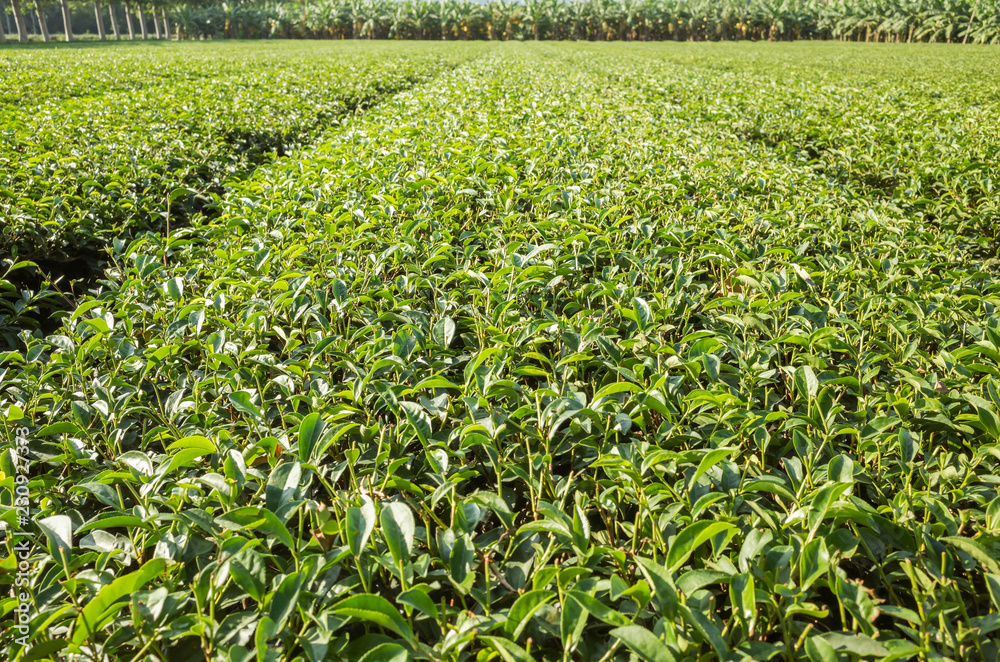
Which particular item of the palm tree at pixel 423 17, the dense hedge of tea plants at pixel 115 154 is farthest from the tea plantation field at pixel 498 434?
the palm tree at pixel 423 17

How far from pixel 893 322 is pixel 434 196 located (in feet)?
8.04

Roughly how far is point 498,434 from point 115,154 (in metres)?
4.70

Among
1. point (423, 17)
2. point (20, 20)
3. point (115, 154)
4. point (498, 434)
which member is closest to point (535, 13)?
point (423, 17)

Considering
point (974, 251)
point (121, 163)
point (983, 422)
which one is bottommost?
point (974, 251)

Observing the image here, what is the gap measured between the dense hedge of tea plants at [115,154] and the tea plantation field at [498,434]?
6 centimetres

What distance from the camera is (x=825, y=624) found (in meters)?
1.12

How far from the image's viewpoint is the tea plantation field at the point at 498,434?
102cm

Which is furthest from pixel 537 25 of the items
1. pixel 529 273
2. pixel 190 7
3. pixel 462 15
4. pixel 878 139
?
pixel 529 273

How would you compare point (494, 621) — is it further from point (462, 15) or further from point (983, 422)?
point (462, 15)

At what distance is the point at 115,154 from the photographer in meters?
4.51

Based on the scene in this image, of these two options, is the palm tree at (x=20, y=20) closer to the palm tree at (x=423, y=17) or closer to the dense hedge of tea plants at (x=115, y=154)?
the palm tree at (x=423, y=17)

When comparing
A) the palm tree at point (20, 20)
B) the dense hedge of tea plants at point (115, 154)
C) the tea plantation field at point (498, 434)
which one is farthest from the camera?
the palm tree at point (20, 20)

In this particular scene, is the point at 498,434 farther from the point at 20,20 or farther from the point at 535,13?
the point at 535,13

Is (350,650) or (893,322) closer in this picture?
(350,650)
